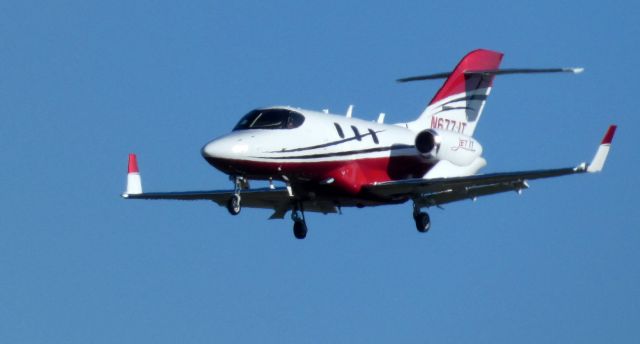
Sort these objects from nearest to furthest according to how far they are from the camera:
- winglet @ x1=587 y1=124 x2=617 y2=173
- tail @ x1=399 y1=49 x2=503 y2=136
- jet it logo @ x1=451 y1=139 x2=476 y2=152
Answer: winglet @ x1=587 y1=124 x2=617 y2=173 < jet it logo @ x1=451 y1=139 x2=476 y2=152 < tail @ x1=399 y1=49 x2=503 y2=136

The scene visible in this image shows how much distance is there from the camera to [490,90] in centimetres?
4431

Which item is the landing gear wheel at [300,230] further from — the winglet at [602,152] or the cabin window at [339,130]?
the winglet at [602,152]

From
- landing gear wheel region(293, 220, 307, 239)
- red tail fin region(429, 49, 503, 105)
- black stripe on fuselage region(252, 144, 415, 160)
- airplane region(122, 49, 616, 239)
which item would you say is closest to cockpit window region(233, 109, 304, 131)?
airplane region(122, 49, 616, 239)

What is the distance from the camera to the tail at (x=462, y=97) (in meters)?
43.1

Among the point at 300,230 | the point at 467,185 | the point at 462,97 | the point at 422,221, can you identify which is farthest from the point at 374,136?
the point at 462,97

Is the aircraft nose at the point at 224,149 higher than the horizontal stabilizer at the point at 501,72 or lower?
lower

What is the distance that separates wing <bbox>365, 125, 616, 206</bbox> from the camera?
117 feet

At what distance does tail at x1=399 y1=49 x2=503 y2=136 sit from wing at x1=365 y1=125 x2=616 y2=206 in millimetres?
3096

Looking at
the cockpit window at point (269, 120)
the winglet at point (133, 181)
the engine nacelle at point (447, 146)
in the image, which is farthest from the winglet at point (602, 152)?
the winglet at point (133, 181)

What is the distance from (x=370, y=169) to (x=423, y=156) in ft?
5.08

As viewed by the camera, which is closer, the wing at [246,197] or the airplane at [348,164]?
the airplane at [348,164]

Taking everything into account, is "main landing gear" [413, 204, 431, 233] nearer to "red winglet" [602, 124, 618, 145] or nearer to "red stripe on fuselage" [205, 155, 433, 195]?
"red stripe on fuselage" [205, 155, 433, 195]

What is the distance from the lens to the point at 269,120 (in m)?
37.0

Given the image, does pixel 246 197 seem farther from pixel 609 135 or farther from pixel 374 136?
pixel 609 135
